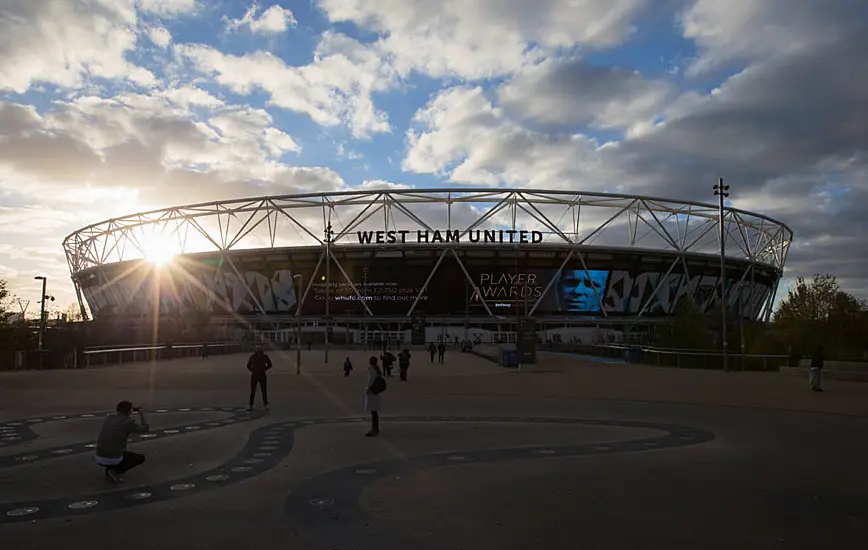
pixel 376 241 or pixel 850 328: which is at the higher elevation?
pixel 376 241

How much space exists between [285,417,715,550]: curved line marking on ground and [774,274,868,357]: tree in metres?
22.7

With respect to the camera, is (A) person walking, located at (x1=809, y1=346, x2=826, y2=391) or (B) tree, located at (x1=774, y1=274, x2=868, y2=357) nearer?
(A) person walking, located at (x1=809, y1=346, x2=826, y2=391)

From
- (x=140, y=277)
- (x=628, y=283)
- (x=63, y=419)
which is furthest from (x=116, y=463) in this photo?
(x=140, y=277)

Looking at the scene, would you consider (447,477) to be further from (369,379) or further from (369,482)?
(369,379)

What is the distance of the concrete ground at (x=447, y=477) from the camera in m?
6.01

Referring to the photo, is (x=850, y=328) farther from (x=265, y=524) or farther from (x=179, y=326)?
(x=179, y=326)

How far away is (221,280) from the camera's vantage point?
9019 centimetres

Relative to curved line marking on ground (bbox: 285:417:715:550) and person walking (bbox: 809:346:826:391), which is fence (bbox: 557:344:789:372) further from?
curved line marking on ground (bbox: 285:417:715:550)

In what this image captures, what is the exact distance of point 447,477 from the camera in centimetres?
844

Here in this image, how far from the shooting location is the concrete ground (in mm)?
6012

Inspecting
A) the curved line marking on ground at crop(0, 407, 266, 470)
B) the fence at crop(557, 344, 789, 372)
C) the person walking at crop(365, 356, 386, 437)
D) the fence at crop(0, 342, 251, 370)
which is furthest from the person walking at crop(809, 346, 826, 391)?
the fence at crop(0, 342, 251, 370)

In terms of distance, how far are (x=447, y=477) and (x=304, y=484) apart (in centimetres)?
181

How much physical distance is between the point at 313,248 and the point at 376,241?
815cm

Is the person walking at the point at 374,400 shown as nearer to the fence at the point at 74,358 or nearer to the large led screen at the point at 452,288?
the fence at the point at 74,358
